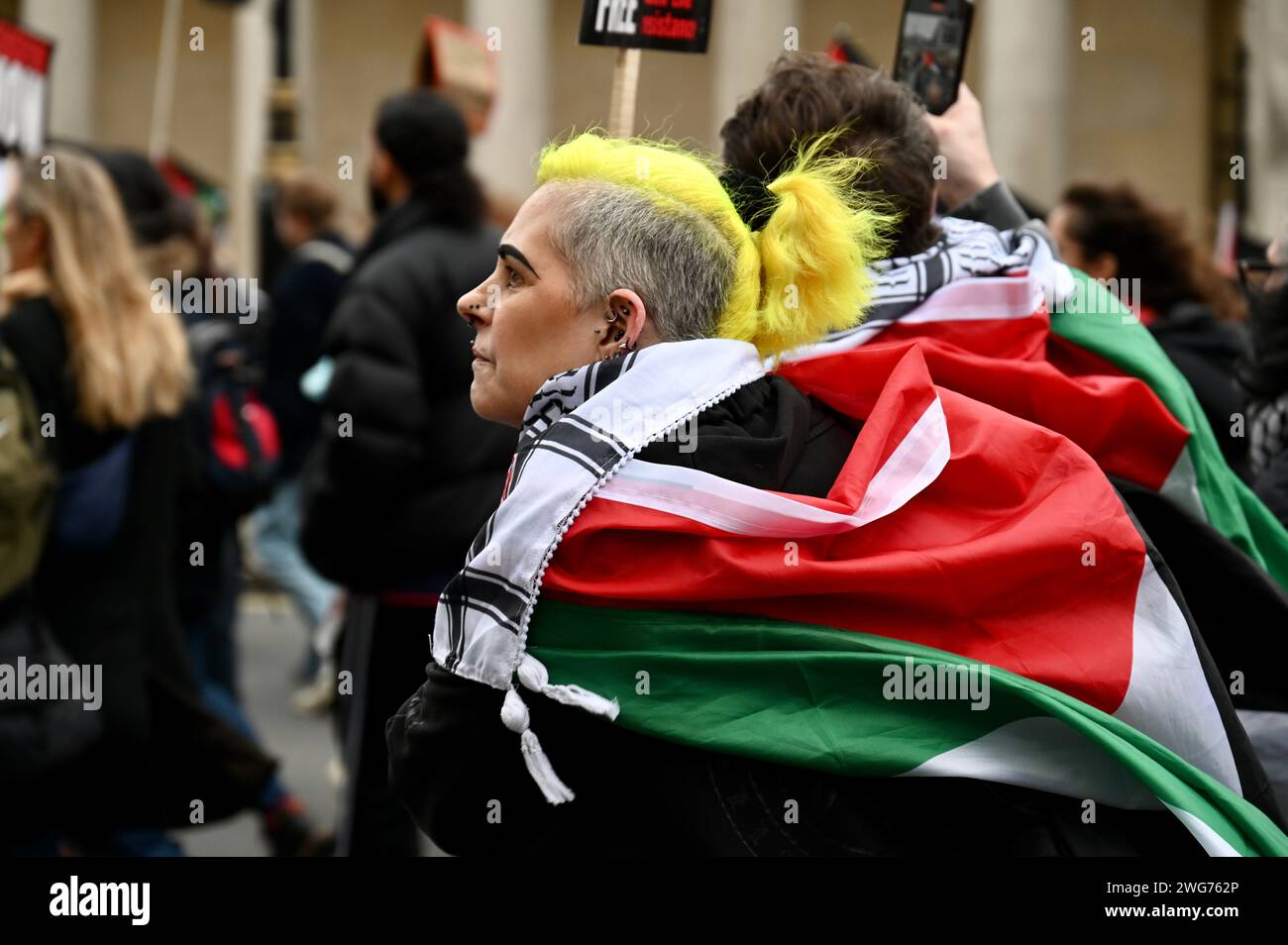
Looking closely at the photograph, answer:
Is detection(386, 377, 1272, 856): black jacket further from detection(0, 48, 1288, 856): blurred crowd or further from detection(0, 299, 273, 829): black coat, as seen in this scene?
detection(0, 299, 273, 829): black coat

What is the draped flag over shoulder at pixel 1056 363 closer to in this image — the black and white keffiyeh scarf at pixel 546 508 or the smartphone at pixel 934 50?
the black and white keffiyeh scarf at pixel 546 508

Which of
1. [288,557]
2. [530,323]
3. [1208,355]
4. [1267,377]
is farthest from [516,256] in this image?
[288,557]

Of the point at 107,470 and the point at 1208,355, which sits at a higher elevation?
the point at 1208,355

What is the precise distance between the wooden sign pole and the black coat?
221cm

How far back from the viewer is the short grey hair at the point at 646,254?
222 cm

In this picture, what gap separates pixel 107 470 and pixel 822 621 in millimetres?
3059

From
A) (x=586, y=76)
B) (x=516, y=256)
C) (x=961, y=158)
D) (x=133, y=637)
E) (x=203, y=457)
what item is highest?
(x=586, y=76)

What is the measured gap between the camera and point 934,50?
10.6 feet

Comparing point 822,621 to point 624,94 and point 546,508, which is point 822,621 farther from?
point 624,94

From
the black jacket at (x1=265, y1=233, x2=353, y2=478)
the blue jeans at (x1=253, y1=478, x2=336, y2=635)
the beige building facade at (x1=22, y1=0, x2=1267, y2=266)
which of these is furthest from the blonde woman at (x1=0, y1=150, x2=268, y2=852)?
the beige building facade at (x1=22, y1=0, x2=1267, y2=266)

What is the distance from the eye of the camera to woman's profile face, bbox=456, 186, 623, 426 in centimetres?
223

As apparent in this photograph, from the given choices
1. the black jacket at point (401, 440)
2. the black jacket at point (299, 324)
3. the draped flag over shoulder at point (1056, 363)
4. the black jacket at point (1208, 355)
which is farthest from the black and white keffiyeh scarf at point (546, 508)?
the black jacket at point (299, 324)

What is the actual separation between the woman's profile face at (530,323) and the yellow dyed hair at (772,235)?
96mm
